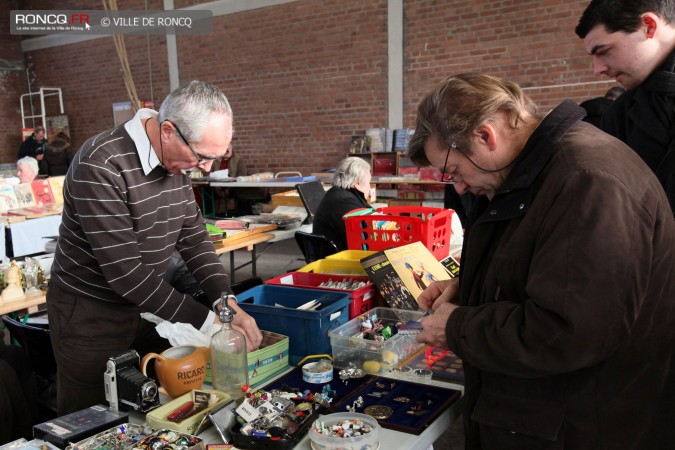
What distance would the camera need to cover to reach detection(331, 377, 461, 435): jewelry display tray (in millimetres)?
1286

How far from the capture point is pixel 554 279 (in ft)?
3.23

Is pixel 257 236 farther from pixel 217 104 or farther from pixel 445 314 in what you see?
pixel 445 314

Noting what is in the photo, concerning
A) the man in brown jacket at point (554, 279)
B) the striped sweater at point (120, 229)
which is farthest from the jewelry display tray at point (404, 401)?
the striped sweater at point (120, 229)

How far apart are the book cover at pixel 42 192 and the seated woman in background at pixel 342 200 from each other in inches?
151

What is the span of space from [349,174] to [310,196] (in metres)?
1.13

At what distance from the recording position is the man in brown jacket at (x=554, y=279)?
3.22ft

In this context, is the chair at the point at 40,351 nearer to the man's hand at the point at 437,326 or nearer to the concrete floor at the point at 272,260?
the man's hand at the point at 437,326

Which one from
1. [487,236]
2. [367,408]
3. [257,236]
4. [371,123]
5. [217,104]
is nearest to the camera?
[487,236]

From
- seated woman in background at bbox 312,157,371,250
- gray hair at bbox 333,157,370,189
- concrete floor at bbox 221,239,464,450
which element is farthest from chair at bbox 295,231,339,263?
concrete floor at bbox 221,239,464,450

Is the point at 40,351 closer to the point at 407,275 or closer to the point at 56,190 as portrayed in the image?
the point at 407,275

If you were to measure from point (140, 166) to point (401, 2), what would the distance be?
6.97m

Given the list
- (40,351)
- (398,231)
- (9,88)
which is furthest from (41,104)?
(398,231)

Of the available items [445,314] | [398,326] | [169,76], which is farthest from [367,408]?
[169,76]

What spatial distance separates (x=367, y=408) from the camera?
1.36 m
